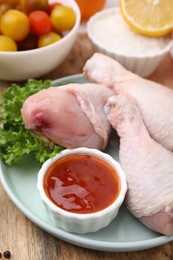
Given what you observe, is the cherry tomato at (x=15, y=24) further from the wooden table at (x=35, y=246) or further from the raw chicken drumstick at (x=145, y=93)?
the wooden table at (x=35, y=246)

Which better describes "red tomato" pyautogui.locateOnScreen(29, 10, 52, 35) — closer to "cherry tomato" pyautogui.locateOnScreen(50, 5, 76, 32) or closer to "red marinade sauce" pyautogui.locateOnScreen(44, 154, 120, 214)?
"cherry tomato" pyautogui.locateOnScreen(50, 5, 76, 32)

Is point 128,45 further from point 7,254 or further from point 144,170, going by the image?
point 7,254

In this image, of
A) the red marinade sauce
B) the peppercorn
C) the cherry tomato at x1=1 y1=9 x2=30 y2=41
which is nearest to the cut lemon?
the cherry tomato at x1=1 y1=9 x2=30 y2=41

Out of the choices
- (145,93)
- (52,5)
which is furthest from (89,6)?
(145,93)

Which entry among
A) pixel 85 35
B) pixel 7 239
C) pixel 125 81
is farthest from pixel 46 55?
pixel 7 239

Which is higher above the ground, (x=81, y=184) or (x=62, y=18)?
(x=62, y=18)

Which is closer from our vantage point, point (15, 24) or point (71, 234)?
point (71, 234)

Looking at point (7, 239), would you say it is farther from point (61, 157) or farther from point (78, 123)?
point (78, 123)

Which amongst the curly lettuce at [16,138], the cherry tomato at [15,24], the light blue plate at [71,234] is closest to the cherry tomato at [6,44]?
the cherry tomato at [15,24]
